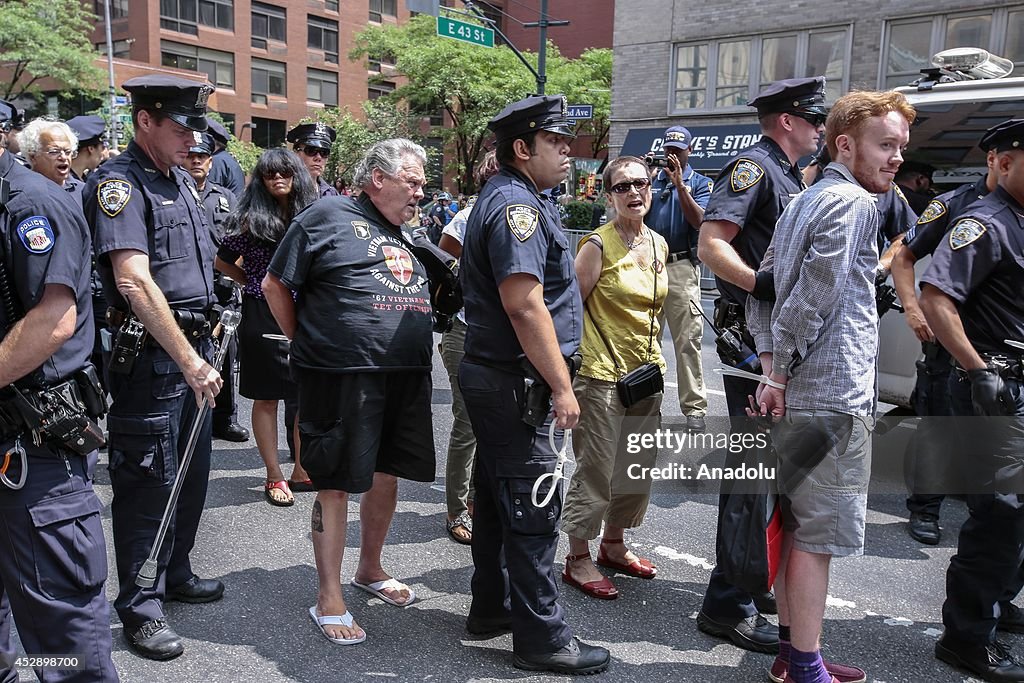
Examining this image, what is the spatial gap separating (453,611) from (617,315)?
1.45 metres

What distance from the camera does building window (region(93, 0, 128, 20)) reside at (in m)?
45.0

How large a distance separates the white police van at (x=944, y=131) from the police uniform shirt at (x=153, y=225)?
4.07m

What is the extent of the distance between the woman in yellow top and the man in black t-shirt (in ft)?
2.63

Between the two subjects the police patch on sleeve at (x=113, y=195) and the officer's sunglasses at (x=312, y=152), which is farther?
the officer's sunglasses at (x=312, y=152)

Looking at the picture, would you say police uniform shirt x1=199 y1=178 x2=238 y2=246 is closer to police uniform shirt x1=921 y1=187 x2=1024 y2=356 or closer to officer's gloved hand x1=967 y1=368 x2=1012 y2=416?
police uniform shirt x1=921 y1=187 x2=1024 y2=356

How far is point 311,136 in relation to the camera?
18.5ft

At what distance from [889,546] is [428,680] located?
2.62 metres

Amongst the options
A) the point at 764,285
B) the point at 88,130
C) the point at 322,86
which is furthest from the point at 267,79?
the point at 764,285

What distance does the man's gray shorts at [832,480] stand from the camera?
9.48 feet

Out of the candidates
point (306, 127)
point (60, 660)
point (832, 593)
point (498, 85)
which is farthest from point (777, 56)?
point (60, 660)

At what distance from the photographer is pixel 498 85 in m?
37.0

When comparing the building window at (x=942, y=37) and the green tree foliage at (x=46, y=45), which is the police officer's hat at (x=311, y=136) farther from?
the green tree foliage at (x=46, y=45)

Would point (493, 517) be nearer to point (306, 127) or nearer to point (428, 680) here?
point (428, 680)

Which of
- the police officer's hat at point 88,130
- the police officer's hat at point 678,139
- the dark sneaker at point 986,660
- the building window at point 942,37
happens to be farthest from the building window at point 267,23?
the dark sneaker at point 986,660
